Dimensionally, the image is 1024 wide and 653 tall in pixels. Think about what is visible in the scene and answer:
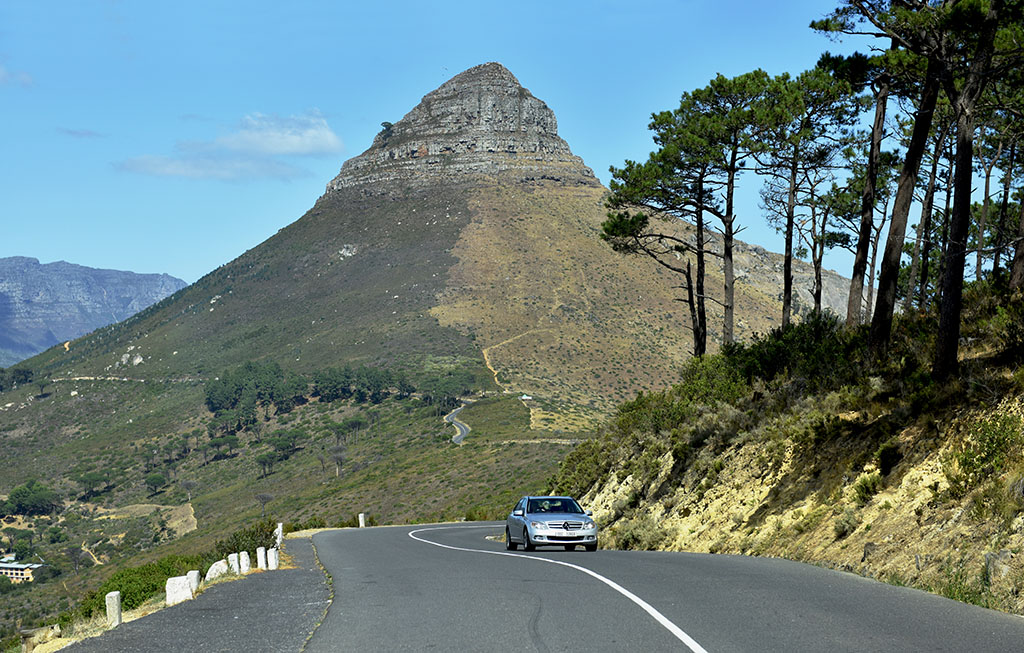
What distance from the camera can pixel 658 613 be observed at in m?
9.46

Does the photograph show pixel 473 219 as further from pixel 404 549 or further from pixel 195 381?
pixel 404 549

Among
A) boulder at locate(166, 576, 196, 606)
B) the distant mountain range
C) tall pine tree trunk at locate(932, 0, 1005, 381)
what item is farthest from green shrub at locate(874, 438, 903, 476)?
the distant mountain range

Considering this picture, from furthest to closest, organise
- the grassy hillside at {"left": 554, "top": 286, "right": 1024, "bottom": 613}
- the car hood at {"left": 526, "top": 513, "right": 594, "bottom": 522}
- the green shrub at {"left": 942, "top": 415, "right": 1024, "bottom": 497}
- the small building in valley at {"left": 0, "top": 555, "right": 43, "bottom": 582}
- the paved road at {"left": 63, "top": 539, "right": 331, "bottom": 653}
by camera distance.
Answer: the small building in valley at {"left": 0, "top": 555, "right": 43, "bottom": 582} < the car hood at {"left": 526, "top": 513, "right": 594, "bottom": 522} < the green shrub at {"left": 942, "top": 415, "right": 1024, "bottom": 497} < the grassy hillside at {"left": 554, "top": 286, "right": 1024, "bottom": 613} < the paved road at {"left": 63, "top": 539, "right": 331, "bottom": 653}

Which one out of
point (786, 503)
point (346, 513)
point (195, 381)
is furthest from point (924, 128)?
point (195, 381)

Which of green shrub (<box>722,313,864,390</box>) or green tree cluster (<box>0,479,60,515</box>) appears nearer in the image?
green shrub (<box>722,313,864,390</box>)

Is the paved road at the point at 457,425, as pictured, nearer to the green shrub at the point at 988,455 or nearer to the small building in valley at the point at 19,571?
the small building in valley at the point at 19,571

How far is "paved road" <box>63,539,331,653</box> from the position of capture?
8.80 m

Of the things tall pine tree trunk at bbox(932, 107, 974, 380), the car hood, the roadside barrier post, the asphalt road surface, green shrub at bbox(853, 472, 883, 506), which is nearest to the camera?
the asphalt road surface

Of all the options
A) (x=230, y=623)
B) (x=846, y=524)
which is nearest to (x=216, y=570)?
(x=230, y=623)

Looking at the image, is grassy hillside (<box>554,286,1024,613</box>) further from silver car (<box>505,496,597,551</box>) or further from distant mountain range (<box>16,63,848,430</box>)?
distant mountain range (<box>16,63,848,430</box>)

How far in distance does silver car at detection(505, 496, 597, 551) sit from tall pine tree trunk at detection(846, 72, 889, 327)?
8859 millimetres

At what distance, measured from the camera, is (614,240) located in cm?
3331

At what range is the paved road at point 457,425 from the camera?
103125mm

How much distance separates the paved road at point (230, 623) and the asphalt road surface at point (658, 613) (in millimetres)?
407
